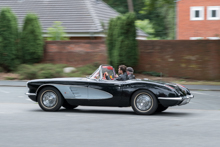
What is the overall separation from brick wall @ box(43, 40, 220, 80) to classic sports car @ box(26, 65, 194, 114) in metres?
14.5

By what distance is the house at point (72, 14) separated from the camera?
31.5 m

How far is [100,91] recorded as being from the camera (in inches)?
390

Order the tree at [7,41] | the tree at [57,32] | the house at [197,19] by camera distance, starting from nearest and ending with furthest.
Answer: the tree at [7,41], the tree at [57,32], the house at [197,19]

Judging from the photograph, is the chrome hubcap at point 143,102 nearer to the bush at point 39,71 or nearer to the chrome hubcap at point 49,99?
the chrome hubcap at point 49,99

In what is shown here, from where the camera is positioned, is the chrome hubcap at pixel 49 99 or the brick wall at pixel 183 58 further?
the brick wall at pixel 183 58

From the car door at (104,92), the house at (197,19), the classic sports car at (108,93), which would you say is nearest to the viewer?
the classic sports car at (108,93)

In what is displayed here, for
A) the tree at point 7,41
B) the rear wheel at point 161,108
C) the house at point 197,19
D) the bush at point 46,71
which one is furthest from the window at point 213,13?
the rear wheel at point 161,108

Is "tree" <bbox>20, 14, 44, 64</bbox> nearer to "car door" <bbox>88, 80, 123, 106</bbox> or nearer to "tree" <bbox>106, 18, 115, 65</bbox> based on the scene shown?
"tree" <bbox>106, 18, 115, 65</bbox>

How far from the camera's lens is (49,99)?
33.7 ft

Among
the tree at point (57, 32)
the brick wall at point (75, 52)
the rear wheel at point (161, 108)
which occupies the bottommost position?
the rear wheel at point (161, 108)

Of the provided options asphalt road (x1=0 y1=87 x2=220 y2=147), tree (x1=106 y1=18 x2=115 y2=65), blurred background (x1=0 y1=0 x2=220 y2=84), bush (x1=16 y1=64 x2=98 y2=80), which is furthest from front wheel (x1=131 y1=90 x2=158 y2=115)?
tree (x1=106 y1=18 x2=115 y2=65)

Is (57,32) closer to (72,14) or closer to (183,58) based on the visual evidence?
(72,14)

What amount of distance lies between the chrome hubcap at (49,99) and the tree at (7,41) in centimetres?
1616

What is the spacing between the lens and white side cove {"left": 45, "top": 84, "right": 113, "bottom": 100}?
9883 mm
